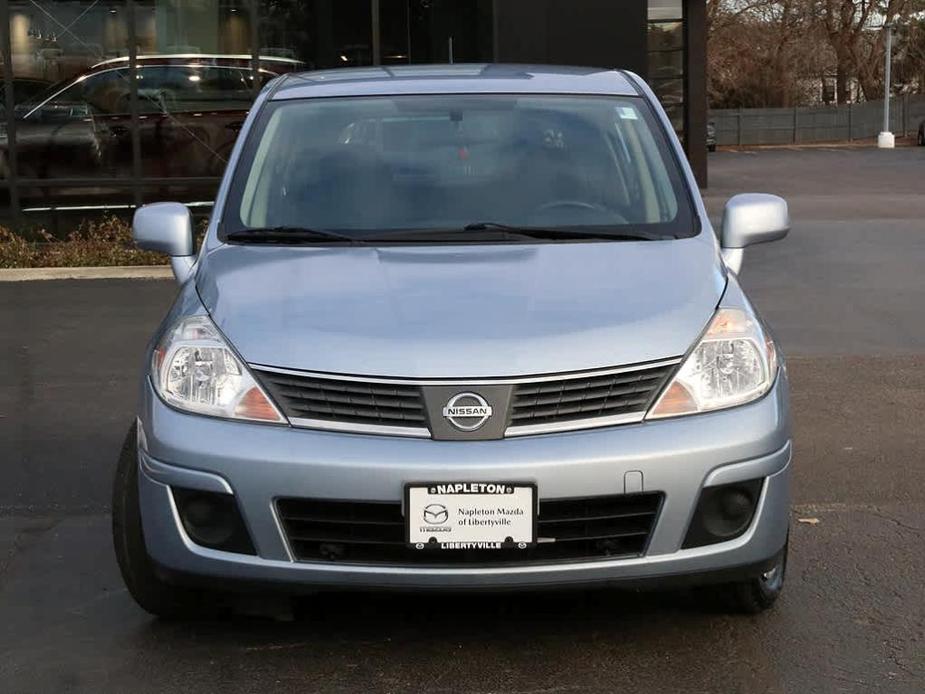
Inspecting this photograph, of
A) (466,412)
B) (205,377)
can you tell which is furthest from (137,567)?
(466,412)

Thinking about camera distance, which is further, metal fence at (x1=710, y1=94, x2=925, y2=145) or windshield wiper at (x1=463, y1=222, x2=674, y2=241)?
metal fence at (x1=710, y1=94, x2=925, y2=145)

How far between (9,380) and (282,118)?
13.4 ft

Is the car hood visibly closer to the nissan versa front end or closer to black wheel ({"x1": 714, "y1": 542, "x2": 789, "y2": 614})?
the nissan versa front end

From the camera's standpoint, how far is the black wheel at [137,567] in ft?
14.3

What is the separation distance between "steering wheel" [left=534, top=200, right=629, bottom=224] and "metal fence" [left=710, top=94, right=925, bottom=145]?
4446 cm

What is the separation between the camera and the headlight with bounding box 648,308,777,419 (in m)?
4.04

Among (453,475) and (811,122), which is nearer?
(453,475)

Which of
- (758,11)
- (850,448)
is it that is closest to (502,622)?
(850,448)

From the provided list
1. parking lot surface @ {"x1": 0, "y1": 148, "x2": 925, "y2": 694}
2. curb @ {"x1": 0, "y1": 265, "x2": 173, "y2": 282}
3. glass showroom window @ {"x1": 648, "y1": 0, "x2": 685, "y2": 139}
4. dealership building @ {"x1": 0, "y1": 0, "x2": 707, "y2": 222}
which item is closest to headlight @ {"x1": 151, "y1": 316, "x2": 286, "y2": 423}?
parking lot surface @ {"x1": 0, "y1": 148, "x2": 925, "y2": 694}

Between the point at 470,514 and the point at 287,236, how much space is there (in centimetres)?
139

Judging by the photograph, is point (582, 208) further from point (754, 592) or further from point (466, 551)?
point (466, 551)

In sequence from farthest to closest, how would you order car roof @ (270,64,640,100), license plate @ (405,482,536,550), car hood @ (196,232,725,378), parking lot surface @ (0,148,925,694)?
car roof @ (270,64,640,100)
parking lot surface @ (0,148,925,694)
car hood @ (196,232,725,378)
license plate @ (405,482,536,550)

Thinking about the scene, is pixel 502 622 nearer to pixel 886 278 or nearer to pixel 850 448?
pixel 850 448

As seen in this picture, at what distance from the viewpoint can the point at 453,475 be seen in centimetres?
384
